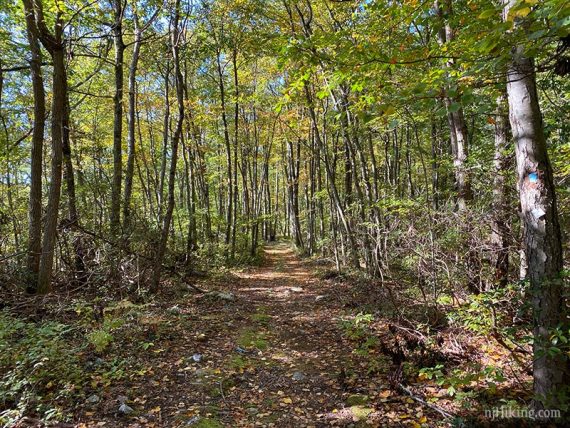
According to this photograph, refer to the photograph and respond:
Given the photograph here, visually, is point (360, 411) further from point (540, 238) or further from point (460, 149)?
point (460, 149)

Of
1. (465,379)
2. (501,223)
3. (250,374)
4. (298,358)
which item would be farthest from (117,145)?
(465,379)

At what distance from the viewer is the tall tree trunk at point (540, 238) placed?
9.73 feet

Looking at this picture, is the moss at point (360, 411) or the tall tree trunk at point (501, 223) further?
the tall tree trunk at point (501, 223)

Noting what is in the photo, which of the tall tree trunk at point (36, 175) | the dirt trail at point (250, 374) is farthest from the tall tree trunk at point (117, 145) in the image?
the dirt trail at point (250, 374)

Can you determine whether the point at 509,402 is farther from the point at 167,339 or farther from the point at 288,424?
the point at 167,339

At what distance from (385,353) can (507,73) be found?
3.89 m

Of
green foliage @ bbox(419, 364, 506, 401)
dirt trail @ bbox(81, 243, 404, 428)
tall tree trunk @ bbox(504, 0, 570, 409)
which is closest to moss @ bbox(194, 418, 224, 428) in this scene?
dirt trail @ bbox(81, 243, 404, 428)

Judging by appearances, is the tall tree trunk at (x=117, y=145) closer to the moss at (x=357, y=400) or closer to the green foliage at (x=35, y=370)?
the green foliage at (x=35, y=370)

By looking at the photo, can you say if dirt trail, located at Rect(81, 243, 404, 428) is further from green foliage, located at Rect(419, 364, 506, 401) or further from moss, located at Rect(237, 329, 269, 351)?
green foliage, located at Rect(419, 364, 506, 401)

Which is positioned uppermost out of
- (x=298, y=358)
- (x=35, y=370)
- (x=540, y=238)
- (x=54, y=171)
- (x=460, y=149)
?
(x=460, y=149)

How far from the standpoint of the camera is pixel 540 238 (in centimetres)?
301

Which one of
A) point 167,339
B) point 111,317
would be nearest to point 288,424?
point 167,339

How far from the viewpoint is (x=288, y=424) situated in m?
3.80

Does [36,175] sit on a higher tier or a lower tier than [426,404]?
higher
